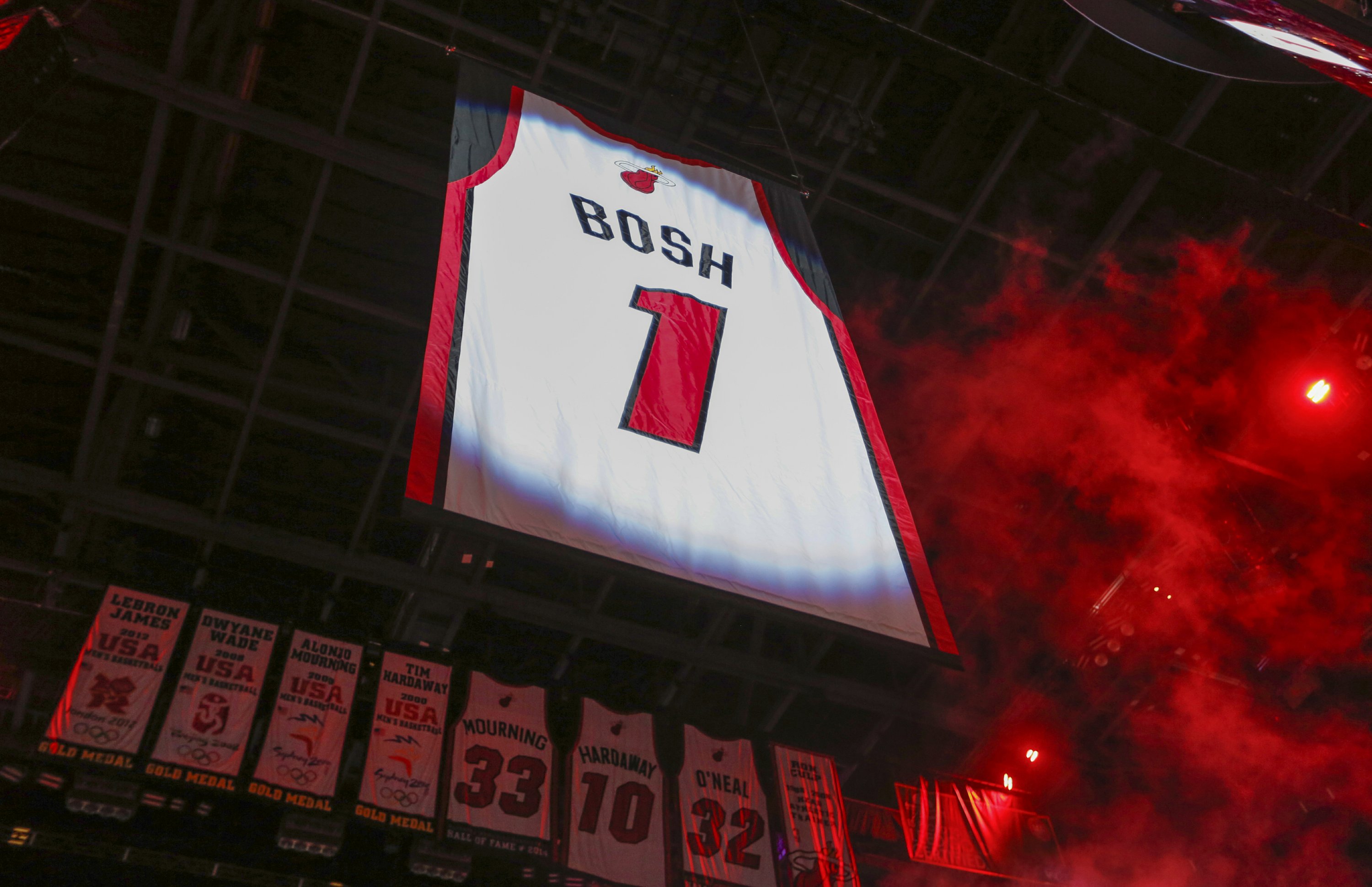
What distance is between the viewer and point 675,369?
4090mm

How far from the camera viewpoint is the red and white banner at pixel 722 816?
896 cm

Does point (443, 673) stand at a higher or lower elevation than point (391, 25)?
lower

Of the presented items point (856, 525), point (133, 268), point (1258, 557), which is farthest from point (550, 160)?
point (1258, 557)

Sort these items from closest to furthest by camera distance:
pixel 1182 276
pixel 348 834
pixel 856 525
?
pixel 856 525
pixel 1182 276
pixel 348 834

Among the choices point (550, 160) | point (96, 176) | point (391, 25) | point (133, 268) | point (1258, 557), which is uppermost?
point (550, 160)

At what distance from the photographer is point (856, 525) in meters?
3.94

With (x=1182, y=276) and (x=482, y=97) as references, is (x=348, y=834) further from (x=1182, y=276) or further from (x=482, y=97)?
(x=1182, y=276)

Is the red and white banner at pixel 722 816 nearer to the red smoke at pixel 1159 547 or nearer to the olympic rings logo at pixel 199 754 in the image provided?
the red smoke at pixel 1159 547

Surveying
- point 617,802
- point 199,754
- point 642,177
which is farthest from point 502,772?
point 642,177

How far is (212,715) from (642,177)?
252 inches

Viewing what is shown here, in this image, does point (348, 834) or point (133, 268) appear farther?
point (348, 834)

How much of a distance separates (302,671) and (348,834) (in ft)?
8.12

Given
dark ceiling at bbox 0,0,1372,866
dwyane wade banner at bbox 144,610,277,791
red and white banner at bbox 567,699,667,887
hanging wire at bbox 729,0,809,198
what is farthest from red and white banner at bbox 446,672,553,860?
hanging wire at bbox 729,0,809,198

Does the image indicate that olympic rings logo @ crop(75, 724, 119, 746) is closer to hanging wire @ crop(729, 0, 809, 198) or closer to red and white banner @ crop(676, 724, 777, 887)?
red and white banner @ crop(676, 724, 777, 887)
